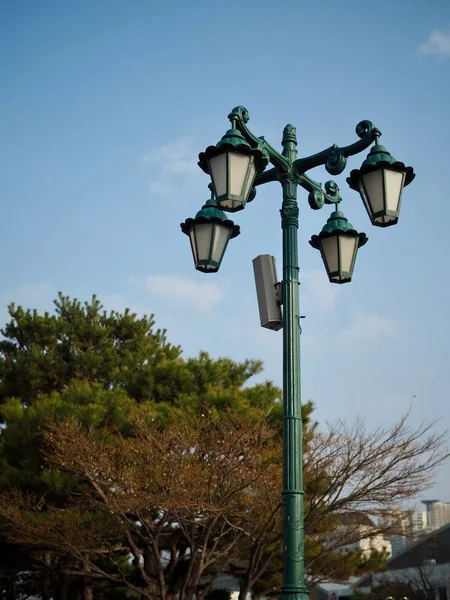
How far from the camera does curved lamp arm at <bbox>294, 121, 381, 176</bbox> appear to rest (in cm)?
472

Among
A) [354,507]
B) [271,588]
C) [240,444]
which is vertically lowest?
[271,588]

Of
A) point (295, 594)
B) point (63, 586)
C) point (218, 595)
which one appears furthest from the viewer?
point (218, 595)

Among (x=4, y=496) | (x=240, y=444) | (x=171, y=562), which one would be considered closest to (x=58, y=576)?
(x=171, y=562)

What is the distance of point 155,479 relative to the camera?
39.2ft

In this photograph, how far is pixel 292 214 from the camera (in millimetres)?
4500

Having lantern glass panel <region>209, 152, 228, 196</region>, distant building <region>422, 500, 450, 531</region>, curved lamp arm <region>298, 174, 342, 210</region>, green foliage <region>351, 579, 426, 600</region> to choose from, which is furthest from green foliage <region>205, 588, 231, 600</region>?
distant building <region>422, 500, 450, 531</region>

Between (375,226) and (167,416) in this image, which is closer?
(375,226)

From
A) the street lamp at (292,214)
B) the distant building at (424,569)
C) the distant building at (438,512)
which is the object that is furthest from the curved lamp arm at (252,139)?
the distant building at (438,512)

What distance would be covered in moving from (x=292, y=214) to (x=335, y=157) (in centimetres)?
55

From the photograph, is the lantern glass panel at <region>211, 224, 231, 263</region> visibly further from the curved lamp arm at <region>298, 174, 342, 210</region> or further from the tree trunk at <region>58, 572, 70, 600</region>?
the tree trunk at <region>58, 572, 70, 600</region>

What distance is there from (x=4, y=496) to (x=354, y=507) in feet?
21.0

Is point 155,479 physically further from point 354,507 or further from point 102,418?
point 354,507

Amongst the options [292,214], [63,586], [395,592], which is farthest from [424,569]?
[292,214]

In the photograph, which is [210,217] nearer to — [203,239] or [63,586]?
[203,239]
